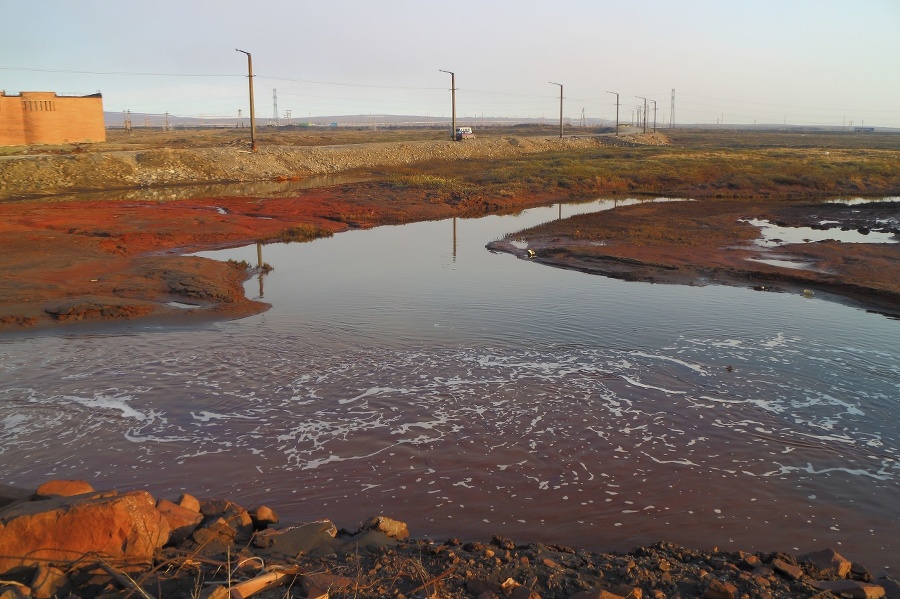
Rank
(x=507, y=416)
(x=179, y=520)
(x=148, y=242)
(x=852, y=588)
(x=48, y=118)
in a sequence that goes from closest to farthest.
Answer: (x=852, y=588), (x=179, y=520), (x=507, y=416), (x=148, y=242), (x=48, y=118)

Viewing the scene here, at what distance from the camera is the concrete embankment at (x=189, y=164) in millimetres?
36981

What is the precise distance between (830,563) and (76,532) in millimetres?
5644

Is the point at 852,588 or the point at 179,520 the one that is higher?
the point at 179,520

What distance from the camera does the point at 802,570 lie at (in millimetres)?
5633

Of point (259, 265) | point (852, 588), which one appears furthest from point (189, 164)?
point (852, 588)

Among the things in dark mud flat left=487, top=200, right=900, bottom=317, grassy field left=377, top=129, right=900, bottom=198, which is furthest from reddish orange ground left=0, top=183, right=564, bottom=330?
dark mud flat left=487, top=200, right=900, bottom=317

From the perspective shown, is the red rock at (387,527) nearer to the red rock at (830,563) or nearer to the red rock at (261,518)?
the red rock at (261,518)

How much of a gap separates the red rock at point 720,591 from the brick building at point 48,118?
2222 inches

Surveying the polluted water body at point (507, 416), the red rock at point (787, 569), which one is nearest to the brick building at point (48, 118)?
the polluted water body at point (507, 416)

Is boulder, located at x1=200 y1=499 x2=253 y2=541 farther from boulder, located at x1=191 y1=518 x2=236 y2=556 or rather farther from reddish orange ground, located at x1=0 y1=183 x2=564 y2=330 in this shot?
reddish orange ground, located at x1=0 y1=183 x2=564 y2=330

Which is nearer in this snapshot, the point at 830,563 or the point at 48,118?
the point at 830,563

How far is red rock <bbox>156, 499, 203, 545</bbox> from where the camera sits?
561cm

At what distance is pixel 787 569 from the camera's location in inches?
219

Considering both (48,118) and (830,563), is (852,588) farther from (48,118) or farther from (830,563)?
(48,118)
